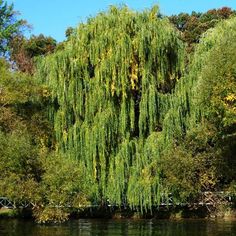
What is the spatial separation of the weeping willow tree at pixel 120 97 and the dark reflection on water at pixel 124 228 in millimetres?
2103

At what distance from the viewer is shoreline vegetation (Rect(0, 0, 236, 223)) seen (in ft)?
93.1

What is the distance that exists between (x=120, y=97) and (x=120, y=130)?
1.91 m

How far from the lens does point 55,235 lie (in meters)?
22.2

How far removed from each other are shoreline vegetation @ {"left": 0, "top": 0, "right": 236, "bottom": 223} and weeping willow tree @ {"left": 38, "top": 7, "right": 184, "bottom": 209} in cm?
6

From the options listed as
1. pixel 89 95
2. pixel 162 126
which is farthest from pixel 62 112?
pixel 162 126

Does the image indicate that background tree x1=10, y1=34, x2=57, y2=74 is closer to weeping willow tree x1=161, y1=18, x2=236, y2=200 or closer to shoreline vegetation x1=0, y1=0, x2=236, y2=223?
shoreline vegetation x1=0, y1=0, x2=236, y2=223

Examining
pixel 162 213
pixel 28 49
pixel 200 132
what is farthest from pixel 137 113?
pixel 28 49

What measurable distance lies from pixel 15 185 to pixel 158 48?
1092cm

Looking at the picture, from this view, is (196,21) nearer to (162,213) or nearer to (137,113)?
(137,113)

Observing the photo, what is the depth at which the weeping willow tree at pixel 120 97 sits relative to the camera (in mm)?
29297

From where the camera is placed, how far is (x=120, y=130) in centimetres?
2980

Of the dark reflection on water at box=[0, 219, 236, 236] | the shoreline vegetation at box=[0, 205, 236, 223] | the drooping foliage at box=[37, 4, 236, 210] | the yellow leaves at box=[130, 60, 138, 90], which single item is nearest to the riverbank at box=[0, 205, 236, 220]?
the shoreline vegetation at box=[0, 205, 236, 223]

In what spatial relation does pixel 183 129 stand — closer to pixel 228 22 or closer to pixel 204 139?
pixel 204 139

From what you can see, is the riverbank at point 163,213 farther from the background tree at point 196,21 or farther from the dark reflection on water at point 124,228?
the background tree at point 196,21
